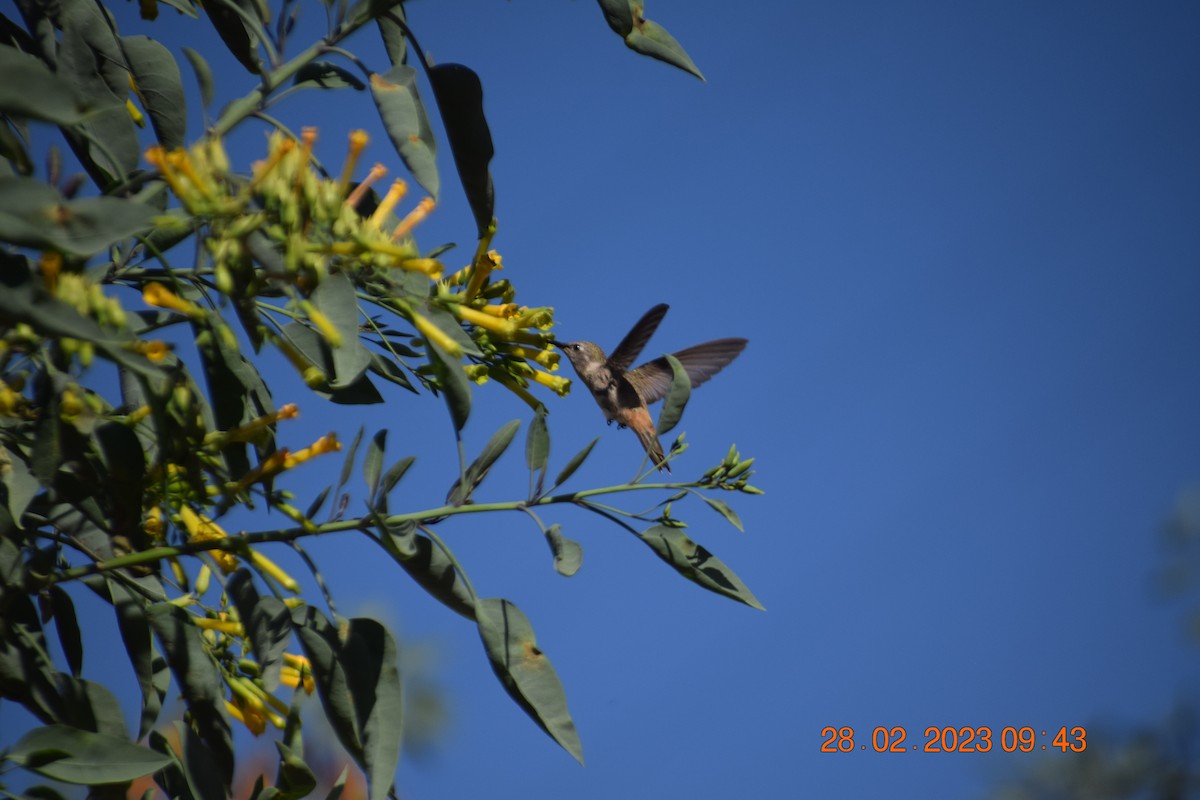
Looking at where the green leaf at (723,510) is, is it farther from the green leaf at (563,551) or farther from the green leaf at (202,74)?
the green leaf at (202,74)

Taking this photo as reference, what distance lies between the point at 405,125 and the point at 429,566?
0.64m

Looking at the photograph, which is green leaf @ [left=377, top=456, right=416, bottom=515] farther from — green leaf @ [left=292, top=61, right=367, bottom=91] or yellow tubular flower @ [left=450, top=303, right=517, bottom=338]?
green leaf @ [left=292, top=61, right=367, bottom=91]

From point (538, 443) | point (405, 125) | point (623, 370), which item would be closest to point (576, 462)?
point (538, 443)

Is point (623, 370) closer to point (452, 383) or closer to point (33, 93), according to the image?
point (452, 383)

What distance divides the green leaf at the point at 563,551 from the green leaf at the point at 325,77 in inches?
28.9

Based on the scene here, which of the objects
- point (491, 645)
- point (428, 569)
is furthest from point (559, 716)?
point (428, 569)

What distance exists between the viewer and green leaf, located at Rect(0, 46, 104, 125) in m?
1.08

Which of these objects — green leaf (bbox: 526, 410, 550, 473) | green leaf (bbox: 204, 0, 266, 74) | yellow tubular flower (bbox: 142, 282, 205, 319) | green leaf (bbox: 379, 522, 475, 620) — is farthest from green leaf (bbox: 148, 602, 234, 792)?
green leaf (bbox: 204, 0, 266, 74)

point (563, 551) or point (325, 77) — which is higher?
point (325, 77)

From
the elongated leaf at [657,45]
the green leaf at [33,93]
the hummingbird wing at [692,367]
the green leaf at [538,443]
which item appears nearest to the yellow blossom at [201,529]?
the green leaf at [538,443]

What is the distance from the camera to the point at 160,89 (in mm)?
1701

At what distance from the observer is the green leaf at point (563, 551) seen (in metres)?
1.60

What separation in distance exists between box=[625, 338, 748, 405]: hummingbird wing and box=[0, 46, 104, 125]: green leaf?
7.46ft

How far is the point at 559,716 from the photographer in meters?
1.62
